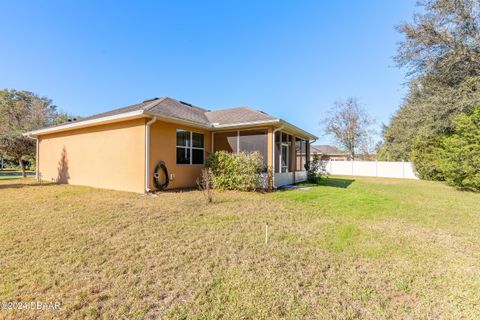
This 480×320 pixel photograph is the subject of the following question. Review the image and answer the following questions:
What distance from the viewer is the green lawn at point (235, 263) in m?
2.24

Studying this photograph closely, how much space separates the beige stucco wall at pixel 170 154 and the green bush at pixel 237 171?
1.17 metres

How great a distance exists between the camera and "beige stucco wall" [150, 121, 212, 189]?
822 cm

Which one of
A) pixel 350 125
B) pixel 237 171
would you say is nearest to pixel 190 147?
pixel 237 171

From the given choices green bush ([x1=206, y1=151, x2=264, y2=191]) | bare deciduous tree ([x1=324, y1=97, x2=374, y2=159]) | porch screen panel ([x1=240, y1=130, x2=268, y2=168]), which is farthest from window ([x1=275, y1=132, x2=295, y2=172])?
bare deciduous tree ([x1=324, y1=97, x2=374, y2=159])

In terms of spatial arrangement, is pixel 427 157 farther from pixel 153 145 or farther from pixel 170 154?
pixel 153 145

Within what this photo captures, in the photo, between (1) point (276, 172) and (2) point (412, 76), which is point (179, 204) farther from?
(2) point (412, 76)

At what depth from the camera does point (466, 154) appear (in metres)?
11.2

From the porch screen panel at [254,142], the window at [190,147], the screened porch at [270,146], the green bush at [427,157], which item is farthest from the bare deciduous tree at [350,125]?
the window at [190,147]

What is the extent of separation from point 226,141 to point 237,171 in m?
2.33

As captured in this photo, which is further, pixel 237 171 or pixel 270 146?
pixel 270 146

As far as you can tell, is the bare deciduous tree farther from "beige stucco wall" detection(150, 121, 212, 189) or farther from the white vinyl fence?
"beige stucco wall" detection(150, 121, 212, 189)

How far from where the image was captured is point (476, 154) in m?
10.8

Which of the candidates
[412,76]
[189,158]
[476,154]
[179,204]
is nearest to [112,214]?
[179,204]

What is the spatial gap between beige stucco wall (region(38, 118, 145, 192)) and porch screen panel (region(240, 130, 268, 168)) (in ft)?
14.0
